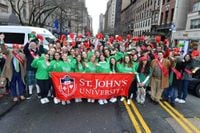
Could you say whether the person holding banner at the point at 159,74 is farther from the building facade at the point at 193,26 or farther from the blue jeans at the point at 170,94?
the building facade at the point at 193,26

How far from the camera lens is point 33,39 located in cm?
728

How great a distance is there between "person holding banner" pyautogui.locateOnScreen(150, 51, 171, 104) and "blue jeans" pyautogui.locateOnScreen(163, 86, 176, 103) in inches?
11.4

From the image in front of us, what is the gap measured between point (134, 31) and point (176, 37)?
3395cm

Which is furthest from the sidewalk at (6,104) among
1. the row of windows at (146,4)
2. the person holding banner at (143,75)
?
the row of windows at (146,4)

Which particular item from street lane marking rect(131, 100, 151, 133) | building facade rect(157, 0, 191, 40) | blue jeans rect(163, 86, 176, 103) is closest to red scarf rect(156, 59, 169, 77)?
blue jeans rect(163, 86, 176, 103)

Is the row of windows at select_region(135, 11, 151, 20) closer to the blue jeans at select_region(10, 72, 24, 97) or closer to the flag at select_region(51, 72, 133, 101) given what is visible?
the flag at select_region(51, 72, 133, 101)

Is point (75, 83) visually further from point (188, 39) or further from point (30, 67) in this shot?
point (188, 39)

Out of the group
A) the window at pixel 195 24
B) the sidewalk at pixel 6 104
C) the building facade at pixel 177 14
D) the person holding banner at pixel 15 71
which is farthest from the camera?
the building facade at pixel 177 14

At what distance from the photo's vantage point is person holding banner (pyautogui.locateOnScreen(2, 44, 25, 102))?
248 inches

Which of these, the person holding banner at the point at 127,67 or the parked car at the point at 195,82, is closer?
the person holding banner at the point at 127,67

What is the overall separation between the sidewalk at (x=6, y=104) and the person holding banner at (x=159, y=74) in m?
4.36

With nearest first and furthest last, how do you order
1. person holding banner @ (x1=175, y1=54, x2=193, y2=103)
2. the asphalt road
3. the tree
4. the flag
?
1. the asphalt road
2. the flag
3. person holding banner @ (x1=175, y1=54, x2=193, y2=103)
4. the tree

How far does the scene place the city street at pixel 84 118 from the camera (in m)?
4.71

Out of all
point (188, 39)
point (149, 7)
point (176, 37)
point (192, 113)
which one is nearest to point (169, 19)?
point (176, 37)
